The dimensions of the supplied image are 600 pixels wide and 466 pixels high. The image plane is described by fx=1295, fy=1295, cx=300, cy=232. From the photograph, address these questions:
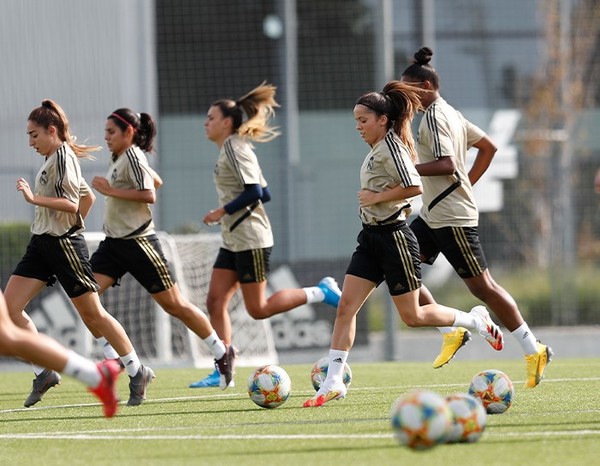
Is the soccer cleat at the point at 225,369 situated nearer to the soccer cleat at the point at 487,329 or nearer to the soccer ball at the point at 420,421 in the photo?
the soccer cleat at the point at 487,329

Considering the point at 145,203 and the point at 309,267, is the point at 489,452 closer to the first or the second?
the point at 145,203

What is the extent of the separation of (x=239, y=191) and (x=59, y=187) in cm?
233

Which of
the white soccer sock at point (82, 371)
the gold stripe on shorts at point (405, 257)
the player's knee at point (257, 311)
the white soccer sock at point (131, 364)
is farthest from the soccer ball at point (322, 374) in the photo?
the white soccer sock at point (82, 371)

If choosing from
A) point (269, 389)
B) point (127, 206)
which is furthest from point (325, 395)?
point (127, 206)

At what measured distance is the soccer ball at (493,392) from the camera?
6.95 m

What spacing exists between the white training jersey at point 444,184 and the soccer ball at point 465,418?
3.05 m

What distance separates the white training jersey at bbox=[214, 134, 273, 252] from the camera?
10195mm

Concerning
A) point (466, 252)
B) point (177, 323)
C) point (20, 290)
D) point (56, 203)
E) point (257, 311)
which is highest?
point (56, 203)

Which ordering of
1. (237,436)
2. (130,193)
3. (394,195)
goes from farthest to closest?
(130,193) → (394,195) → (237,436)

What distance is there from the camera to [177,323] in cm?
1496

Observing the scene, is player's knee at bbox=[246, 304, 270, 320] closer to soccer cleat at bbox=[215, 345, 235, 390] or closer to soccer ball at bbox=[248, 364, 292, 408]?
soccer cleat at bbox=[215, 345, 235, 390]

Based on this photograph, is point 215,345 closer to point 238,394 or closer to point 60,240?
point 238,394

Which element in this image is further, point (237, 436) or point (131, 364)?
point (131, 364)

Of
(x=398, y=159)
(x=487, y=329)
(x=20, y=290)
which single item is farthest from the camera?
(x=487, y=329)
